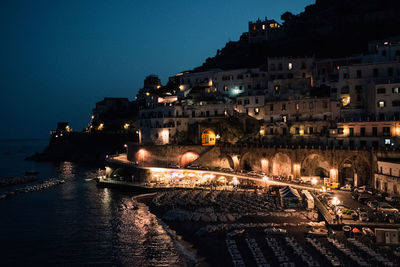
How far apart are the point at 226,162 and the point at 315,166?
17414 millimetres

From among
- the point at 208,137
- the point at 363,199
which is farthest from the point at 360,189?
the point at 208,137

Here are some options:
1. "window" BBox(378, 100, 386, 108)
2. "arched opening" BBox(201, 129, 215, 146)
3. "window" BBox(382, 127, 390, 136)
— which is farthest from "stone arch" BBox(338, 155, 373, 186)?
"arched opening" BBox(201, 129, 215, 146)

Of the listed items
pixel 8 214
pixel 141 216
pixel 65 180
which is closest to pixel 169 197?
pixel 141 216

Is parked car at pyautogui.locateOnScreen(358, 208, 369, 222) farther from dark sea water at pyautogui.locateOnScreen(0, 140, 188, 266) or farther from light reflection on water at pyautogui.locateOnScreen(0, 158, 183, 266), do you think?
light reflection on water at pyautogui.locateOnScreen(0, 158, 183, 266)

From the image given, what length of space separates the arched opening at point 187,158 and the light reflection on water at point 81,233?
1563cm

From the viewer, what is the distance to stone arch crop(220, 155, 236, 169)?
2625 inches

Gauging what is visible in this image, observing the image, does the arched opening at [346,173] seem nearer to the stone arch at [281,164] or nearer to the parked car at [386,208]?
the stone arch at [281,164]

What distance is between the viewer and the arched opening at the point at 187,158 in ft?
226

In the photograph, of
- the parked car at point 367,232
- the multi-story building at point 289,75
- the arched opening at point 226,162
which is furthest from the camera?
the multi-story building at point 289,75

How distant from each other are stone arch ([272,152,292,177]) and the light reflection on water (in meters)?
26.3

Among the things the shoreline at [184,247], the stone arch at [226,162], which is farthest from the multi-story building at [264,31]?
the shoreline at [184,247]

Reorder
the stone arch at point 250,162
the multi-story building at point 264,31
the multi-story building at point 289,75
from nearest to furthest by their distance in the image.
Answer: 1. the stone arch at point 250,162
2. the multi-story building at point 289,75
3. the multi-story building at point 264,31

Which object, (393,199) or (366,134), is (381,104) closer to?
(366,134)

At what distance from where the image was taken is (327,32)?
10581 cm
